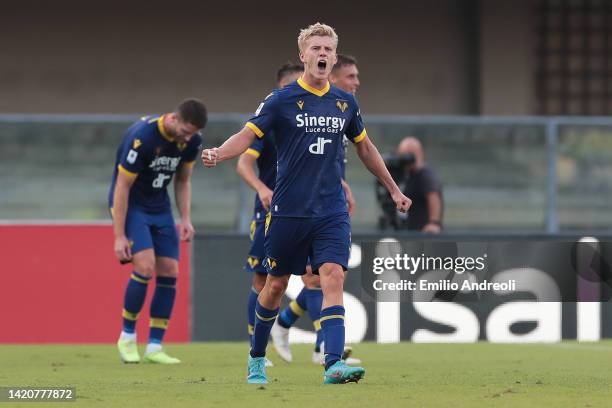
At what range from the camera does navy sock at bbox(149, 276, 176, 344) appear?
434 inches

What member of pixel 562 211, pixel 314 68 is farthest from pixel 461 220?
pixel 314 68

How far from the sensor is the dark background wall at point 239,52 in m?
18.4

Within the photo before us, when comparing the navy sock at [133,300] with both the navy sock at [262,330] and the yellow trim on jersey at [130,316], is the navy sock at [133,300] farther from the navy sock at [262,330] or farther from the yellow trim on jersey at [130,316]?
the navy sock at [262,330]

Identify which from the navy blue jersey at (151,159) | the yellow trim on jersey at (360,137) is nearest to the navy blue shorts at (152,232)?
the navy blue jersey at (151,159)

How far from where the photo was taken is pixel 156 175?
10742mm

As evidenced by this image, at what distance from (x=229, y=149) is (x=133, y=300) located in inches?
130

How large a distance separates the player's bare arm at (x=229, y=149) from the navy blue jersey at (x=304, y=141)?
0.24ft

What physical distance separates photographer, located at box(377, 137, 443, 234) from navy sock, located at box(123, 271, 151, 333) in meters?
3.94

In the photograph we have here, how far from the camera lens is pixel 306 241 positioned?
26.7ft

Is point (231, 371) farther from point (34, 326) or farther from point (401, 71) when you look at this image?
point (401, 71)

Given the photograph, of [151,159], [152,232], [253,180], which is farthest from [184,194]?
[253,180]

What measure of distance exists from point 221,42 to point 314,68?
10.8 metres

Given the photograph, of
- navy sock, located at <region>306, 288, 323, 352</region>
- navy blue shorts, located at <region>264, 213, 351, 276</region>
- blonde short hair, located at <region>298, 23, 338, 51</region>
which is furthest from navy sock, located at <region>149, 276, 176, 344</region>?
blonde short hair, located at <region>298, 23, 338, 51</region>

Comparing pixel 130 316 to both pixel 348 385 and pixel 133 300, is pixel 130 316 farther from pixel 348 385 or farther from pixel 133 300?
pixel 348 385
